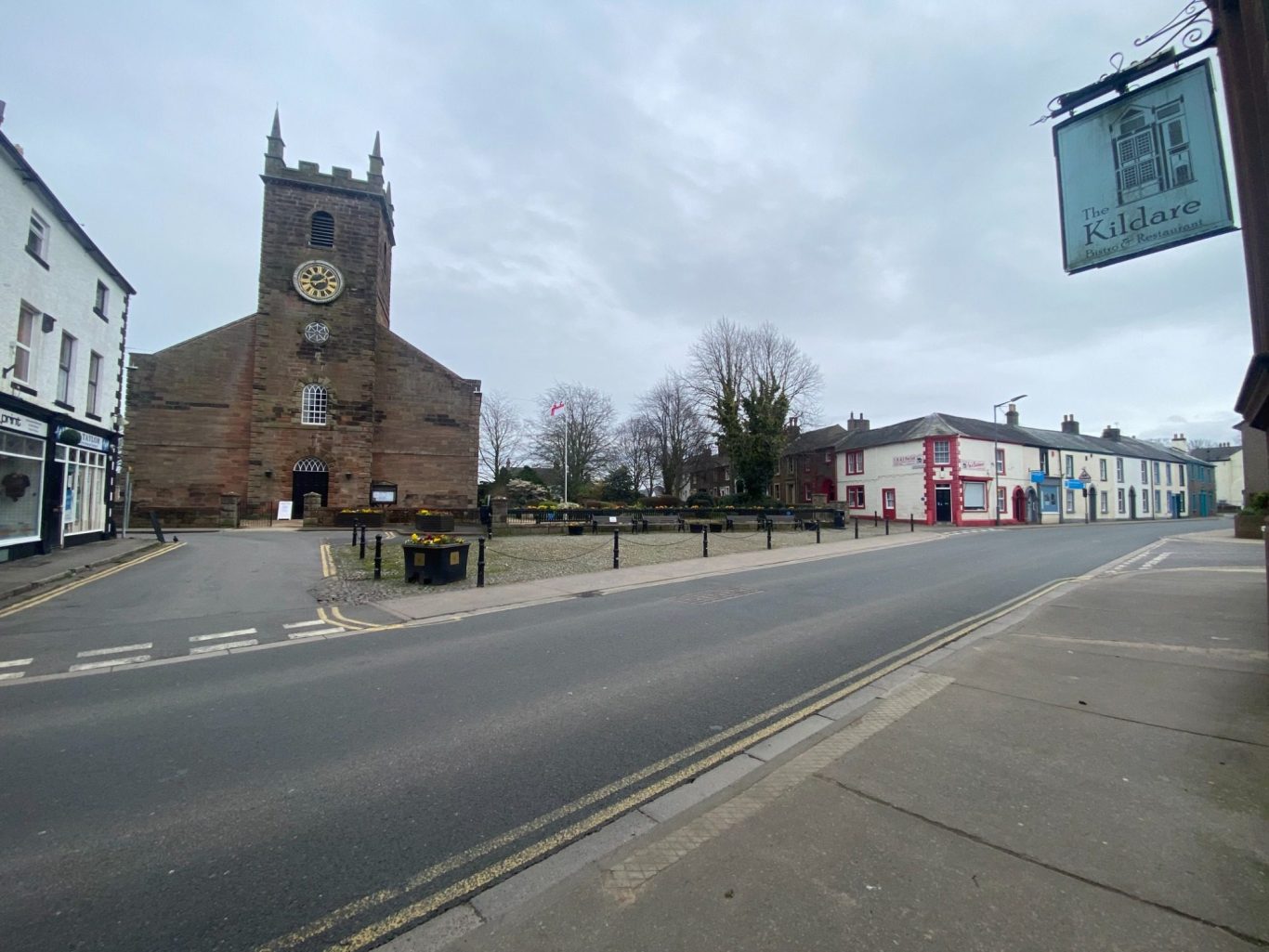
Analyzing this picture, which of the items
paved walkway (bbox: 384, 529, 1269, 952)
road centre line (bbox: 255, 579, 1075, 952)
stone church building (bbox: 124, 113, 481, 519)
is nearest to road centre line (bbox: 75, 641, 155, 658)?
road centre line (bbox: 255, 579, 1075, 952)

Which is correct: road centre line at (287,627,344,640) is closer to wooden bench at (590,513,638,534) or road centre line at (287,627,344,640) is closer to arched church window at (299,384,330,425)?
wooden bench at (590,513,638,534)

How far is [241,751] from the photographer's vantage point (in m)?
4.16

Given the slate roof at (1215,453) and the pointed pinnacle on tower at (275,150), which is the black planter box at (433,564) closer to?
the pointed pinnacle on tower at (275,150)

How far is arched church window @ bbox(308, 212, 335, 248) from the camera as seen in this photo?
33.7 m

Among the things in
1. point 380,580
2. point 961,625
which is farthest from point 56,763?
point 961,625

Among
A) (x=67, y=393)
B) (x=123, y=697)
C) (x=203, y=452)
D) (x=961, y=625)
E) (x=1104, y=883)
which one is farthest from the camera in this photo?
(x=203, y=452)

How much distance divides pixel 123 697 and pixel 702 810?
5324 mm

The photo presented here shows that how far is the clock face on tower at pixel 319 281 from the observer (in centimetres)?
3312

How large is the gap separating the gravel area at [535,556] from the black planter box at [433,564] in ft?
0.68

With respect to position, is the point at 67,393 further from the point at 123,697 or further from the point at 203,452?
the point at 203,452

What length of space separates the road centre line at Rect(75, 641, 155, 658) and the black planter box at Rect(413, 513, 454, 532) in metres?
16.3

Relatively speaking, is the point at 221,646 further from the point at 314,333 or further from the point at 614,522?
the point at 314,333

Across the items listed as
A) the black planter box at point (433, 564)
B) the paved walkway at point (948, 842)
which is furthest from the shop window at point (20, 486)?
the paved walkway at point (948, 842)

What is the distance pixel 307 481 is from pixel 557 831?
112 ft
